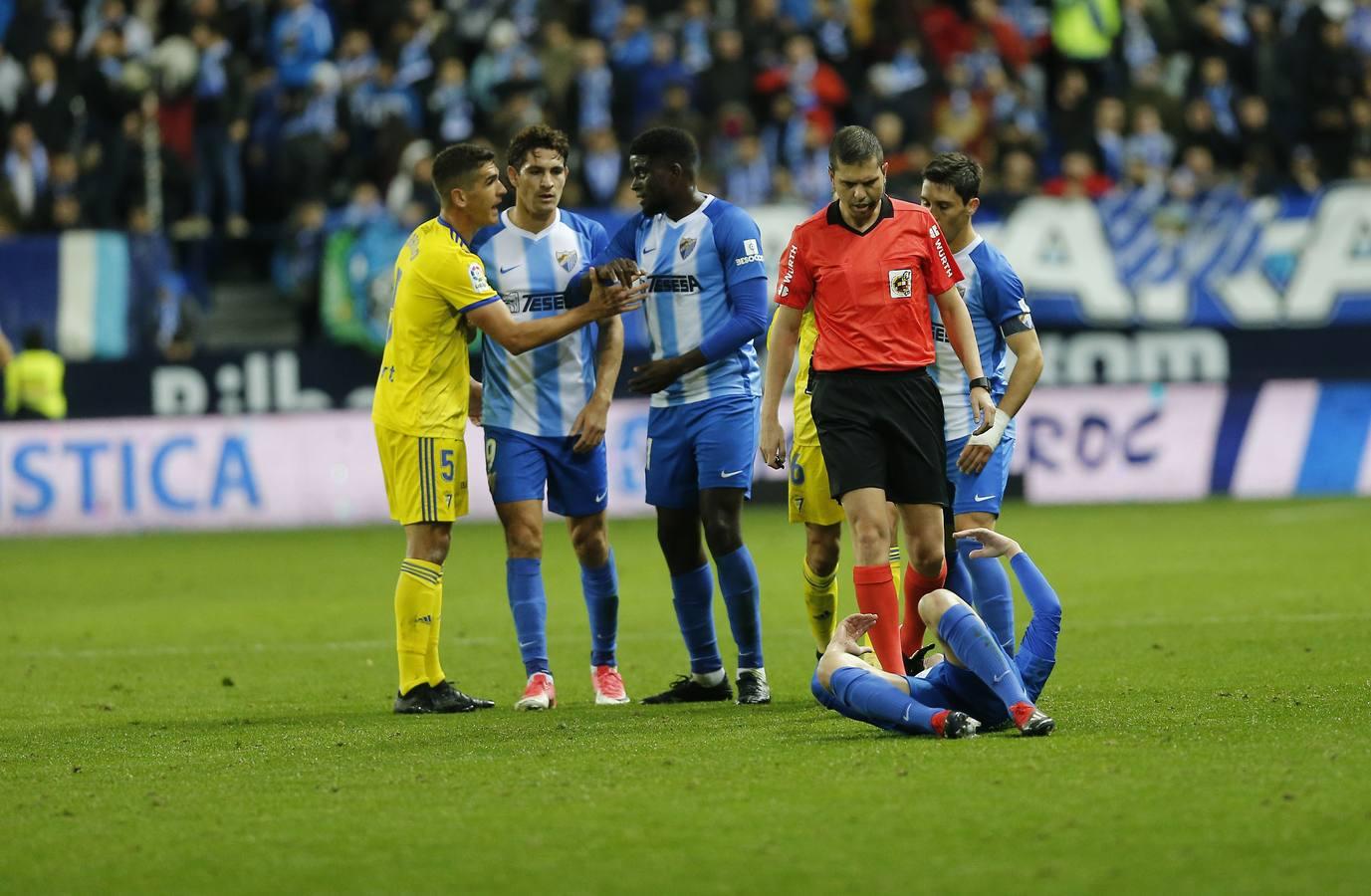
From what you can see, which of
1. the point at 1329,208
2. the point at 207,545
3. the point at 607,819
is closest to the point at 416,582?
the point at 607,819

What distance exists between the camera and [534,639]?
8.52 m

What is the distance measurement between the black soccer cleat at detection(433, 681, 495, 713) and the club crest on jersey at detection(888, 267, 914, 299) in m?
2.49

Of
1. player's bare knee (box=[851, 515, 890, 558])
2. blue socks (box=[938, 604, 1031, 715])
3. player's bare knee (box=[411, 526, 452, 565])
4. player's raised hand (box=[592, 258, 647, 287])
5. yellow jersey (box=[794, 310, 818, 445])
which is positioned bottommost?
blue socks (box=[938, 604, 1031, 715])

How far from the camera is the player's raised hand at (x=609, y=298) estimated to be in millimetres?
8094

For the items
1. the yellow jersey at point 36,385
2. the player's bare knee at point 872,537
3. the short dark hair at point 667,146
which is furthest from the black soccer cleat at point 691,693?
the yellow jersey at point 36,385

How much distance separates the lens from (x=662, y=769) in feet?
20.9

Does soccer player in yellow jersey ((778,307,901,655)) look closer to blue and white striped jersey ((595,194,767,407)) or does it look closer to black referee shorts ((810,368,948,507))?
blue and white striped jersey ((595,194,767,407))

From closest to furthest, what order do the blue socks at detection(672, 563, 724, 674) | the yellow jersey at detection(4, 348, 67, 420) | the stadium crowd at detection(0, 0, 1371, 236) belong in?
the blue socks at detection(672, 563, 724, 674), the yellow jersey at detection(4, 348, 67, 420), the stadium crowd at detection(0, 0, 1371, 236)

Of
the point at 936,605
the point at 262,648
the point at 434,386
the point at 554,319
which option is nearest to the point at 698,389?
the point at 554,319

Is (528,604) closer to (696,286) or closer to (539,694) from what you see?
(539,694)

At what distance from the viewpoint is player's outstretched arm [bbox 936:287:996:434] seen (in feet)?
24.5

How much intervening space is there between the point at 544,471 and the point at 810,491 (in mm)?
1149

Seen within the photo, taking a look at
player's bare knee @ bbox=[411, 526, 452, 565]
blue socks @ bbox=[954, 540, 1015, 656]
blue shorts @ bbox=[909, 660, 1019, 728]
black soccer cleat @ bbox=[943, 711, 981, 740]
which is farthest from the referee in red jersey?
player's bare knee @ bbox=[411, 526, 452, 565]

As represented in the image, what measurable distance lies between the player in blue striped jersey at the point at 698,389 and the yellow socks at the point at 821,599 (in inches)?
11.3
